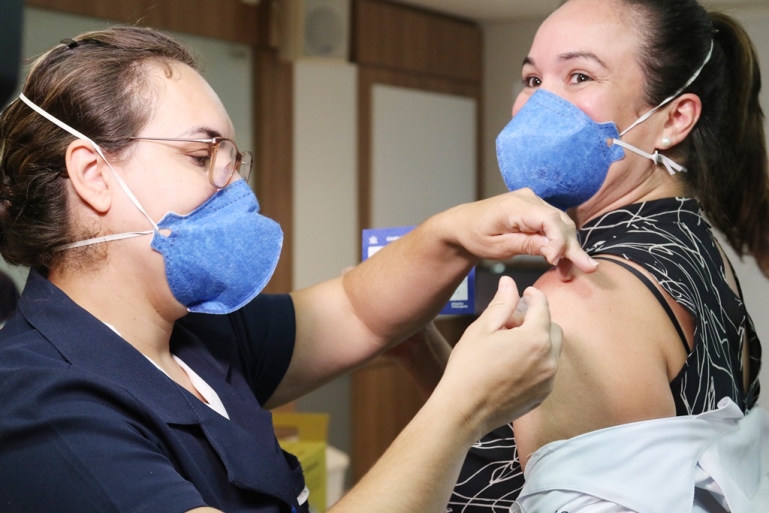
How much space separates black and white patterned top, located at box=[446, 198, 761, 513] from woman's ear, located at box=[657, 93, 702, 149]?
118 millimetres

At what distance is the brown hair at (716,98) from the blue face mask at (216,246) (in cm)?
70

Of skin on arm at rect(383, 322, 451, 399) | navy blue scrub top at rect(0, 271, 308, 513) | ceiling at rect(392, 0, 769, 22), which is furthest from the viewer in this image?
ceiling at rect(392, 0, 769, 22)

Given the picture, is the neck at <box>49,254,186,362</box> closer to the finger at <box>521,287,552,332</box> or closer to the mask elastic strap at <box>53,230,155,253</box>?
the mask elastic strap at <box>53,230,155,253</box>

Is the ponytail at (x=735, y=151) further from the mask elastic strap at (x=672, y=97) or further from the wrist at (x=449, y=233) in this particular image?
the wrist at (x=449, y=233)

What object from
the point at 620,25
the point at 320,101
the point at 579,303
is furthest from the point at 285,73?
the point at 579,303

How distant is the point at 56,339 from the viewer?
1.09 metres

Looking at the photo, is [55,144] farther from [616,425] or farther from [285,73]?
[285,73]

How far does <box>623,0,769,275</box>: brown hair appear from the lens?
54.0 inches

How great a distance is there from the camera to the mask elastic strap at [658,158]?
1361 mm

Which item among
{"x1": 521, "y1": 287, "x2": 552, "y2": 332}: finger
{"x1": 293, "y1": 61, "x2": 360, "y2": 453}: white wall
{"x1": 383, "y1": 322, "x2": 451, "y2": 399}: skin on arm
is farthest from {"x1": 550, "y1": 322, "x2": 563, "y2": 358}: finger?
{"x1": 293, "y1": 61, "x2": 360, "y2": 453}: white wall

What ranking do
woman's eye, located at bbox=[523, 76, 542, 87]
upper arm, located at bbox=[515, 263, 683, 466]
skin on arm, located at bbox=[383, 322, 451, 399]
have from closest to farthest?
upper arm, located at bbox=[515, 263, 683, 466], woman's eye, located at bbox=[523, 76, 542, 87], skin on arm, located at bbox=[383, 322, 451, 399]

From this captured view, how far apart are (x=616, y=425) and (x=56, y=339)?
2.53 ft

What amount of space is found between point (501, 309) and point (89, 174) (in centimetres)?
64

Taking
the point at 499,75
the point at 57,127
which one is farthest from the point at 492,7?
the point at 57,127
